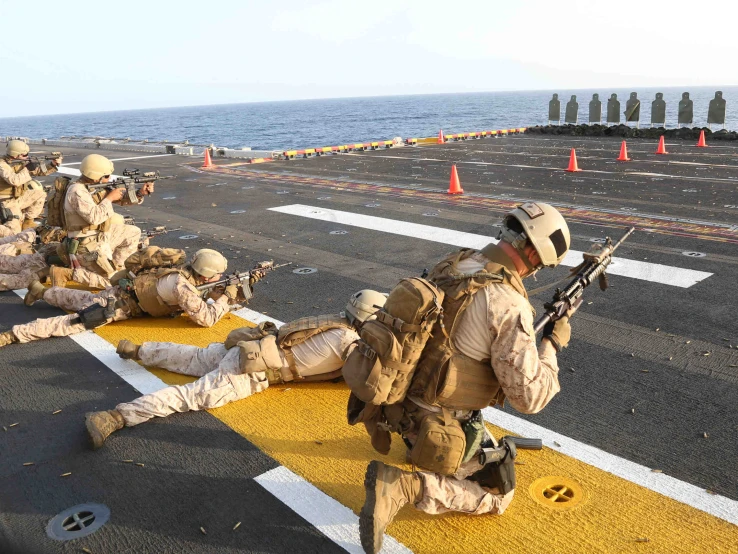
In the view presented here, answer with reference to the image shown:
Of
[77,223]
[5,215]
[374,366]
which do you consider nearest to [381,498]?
[374,366]

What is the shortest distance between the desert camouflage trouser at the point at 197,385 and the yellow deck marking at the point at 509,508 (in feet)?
0.45

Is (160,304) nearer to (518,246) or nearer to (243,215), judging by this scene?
(518,246)

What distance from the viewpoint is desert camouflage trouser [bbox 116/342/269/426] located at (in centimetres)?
452

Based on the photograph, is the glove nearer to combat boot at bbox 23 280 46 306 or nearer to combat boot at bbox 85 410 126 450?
combat boot at bbox 85 410 126 450

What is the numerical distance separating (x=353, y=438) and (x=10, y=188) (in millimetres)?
9060

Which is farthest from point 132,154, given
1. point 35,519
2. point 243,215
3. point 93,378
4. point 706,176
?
point 35,519

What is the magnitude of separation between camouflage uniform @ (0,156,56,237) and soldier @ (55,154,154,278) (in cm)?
305

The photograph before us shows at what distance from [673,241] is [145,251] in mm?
7790

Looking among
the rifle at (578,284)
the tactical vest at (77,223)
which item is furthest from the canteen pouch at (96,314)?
the rifle at (578,284)

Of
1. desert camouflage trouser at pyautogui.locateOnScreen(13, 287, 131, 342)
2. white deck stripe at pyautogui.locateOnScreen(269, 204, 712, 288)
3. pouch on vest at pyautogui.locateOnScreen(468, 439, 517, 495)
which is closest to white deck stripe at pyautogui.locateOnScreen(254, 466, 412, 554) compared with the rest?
pouch on vest at pyautogui.locateOnScreen(468, 439, 517, 495)

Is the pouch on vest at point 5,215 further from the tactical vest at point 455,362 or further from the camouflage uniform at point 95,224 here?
the tactical vest at point 455,362

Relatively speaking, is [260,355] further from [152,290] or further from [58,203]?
[58,203]

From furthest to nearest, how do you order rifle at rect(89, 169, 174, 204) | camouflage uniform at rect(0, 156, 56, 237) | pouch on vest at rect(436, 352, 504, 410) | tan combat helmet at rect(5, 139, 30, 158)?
1. tan combat helmet at rect(5, 139, 30, 158)
2. camouflage uniform at rect(0, 156, 56, 237)
3. rifle at rect(89, 169, 174, 204)
4. pouch on vest at rect(436, 352, 504, 410)

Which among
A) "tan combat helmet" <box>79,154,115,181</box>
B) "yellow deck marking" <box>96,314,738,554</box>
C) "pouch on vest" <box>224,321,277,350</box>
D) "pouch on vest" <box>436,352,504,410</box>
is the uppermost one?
"tan combat helmet" <box>79,154,115,181</box>
